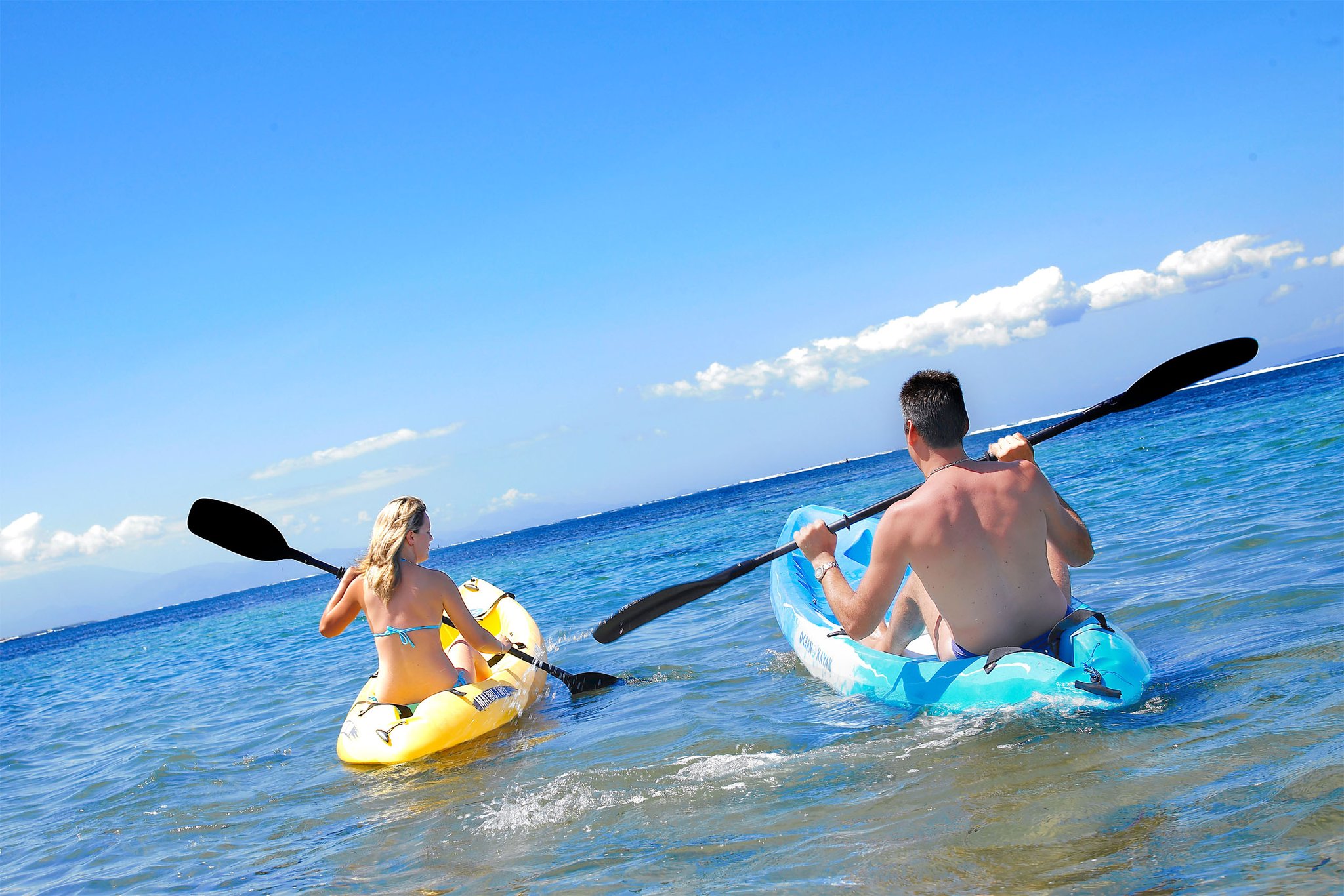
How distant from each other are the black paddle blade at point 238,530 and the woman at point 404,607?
1223 millimetres

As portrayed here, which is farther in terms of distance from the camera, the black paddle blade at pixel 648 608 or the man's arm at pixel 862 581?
the black paddle blade at pixel 648 608

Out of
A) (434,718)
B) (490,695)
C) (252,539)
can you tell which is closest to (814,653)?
(490,695)

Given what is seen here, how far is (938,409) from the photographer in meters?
3.33

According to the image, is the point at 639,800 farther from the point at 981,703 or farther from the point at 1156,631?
the point at 1156,631

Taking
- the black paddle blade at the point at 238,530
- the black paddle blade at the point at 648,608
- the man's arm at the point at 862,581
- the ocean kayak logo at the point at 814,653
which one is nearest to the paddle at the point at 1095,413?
the black paddle blade at the point at 648,608

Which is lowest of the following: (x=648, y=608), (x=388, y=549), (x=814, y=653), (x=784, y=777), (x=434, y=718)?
(x=784, y=777)

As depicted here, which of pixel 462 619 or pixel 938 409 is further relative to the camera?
pixel 462 619

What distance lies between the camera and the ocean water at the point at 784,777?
2.49m

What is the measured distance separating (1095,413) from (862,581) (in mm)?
1728

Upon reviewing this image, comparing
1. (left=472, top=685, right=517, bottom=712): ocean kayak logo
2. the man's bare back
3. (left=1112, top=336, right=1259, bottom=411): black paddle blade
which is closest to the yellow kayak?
(left=472, top=685, right=517, bottom=712): ocean kayak logo

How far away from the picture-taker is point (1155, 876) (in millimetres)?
2158

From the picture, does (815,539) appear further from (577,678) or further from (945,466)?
(577,678)

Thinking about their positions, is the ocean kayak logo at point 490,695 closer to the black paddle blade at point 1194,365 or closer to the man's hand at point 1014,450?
the man's hand at point 1014,450

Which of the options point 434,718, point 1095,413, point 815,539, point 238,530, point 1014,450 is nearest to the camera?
point 1014,450
